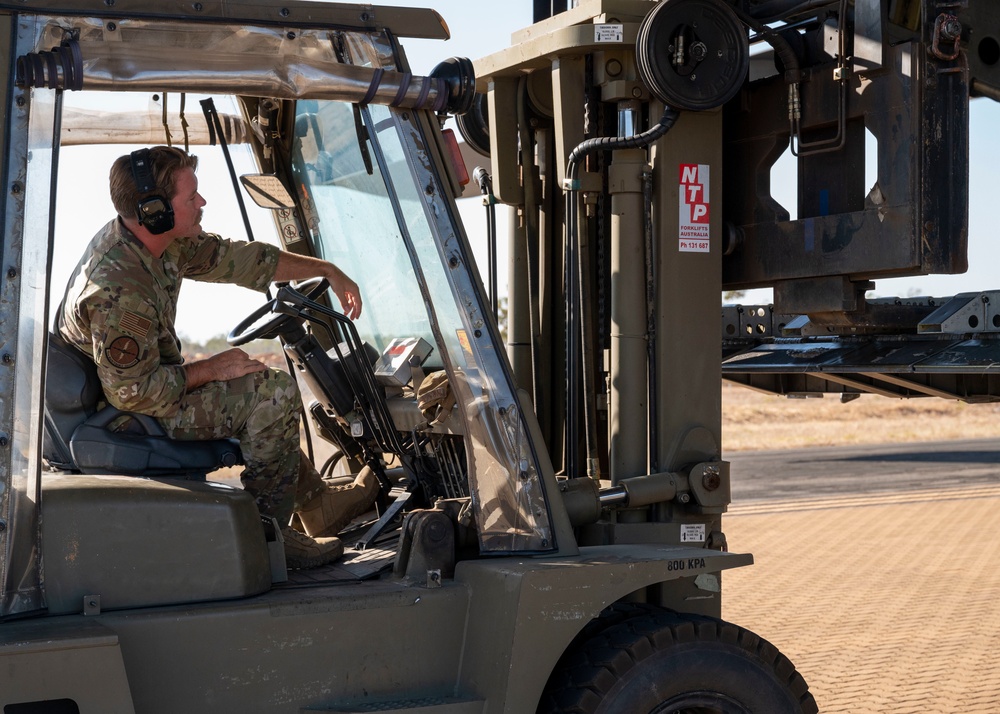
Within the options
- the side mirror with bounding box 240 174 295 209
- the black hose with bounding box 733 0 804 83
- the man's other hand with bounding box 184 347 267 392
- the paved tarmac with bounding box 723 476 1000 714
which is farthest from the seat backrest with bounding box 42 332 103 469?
the paved tarmac with bounding box 723 476 1000 714

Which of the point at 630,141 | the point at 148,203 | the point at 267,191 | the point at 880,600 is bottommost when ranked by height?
the point at 880,600

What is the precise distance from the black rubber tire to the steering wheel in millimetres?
1552

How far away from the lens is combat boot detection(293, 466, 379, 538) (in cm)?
453

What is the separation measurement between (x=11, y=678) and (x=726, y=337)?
3754mm

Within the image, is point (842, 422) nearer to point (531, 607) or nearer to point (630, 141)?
point (630, 141)

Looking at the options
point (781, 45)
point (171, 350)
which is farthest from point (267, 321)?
point (781, 45)

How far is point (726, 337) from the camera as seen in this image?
5.88m

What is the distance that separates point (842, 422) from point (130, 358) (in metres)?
29.7

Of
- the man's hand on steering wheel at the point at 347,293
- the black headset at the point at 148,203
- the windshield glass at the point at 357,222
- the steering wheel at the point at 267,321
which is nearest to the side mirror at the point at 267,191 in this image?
the windshield glass at the point at 357,222

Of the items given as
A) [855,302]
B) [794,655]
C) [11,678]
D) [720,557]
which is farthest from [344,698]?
[794,655]

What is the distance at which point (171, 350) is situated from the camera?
385cm

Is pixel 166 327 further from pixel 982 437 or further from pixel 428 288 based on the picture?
pixel 982 437

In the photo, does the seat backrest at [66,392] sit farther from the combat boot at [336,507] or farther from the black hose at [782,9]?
the black hose at [782,9]

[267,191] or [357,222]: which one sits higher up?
[267,191]
